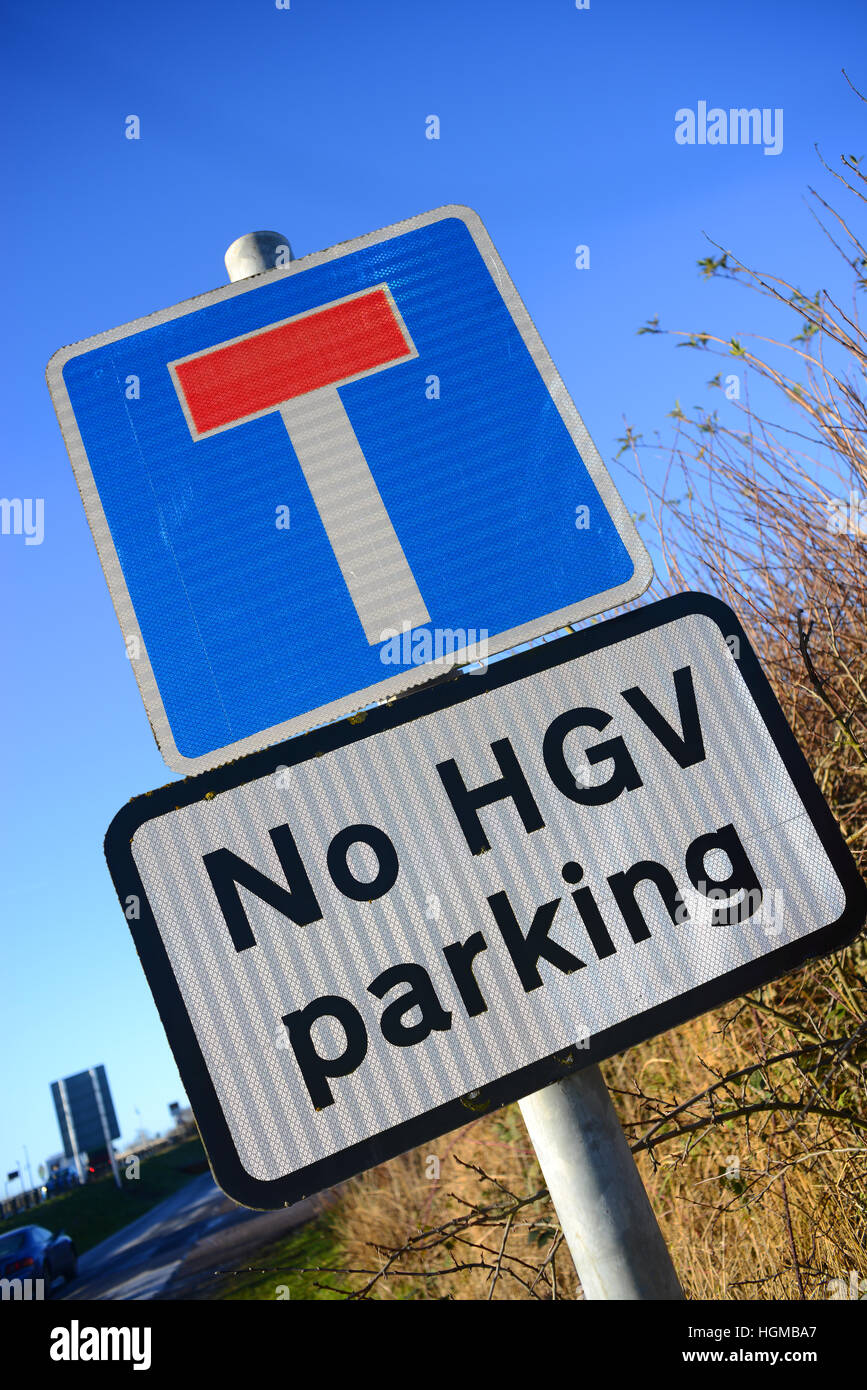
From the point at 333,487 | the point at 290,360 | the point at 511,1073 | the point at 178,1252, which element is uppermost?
the point at 290,360

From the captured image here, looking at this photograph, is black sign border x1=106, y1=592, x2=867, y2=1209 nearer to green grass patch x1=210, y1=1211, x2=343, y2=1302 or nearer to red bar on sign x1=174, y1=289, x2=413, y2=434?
red bar on sign x1=174, y1=289, x2=413, y2=434

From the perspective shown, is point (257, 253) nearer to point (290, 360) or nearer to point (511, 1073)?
point (290, 360)

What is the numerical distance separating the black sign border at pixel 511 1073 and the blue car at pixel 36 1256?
1657 cm

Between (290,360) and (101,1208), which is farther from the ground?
(290,360)

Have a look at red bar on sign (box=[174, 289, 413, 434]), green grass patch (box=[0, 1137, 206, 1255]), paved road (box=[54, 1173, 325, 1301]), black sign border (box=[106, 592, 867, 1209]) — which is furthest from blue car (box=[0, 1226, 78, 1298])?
red bar on sign (box=[174, 289, 413, 434])

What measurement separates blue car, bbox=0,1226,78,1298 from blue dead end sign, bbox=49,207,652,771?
16.6 meters

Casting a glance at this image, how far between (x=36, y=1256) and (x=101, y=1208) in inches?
841

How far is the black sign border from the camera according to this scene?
2.62 ft

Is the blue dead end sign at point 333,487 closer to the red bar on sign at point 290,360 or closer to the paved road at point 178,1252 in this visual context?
Result: the red bar on sign at point 290,360

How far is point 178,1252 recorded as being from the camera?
632 inches

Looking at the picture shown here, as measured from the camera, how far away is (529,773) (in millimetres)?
913

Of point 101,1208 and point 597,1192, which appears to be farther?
point 101,1208

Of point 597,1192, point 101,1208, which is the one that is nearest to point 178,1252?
point 597,1192

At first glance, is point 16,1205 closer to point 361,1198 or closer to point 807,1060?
point 361,1198
